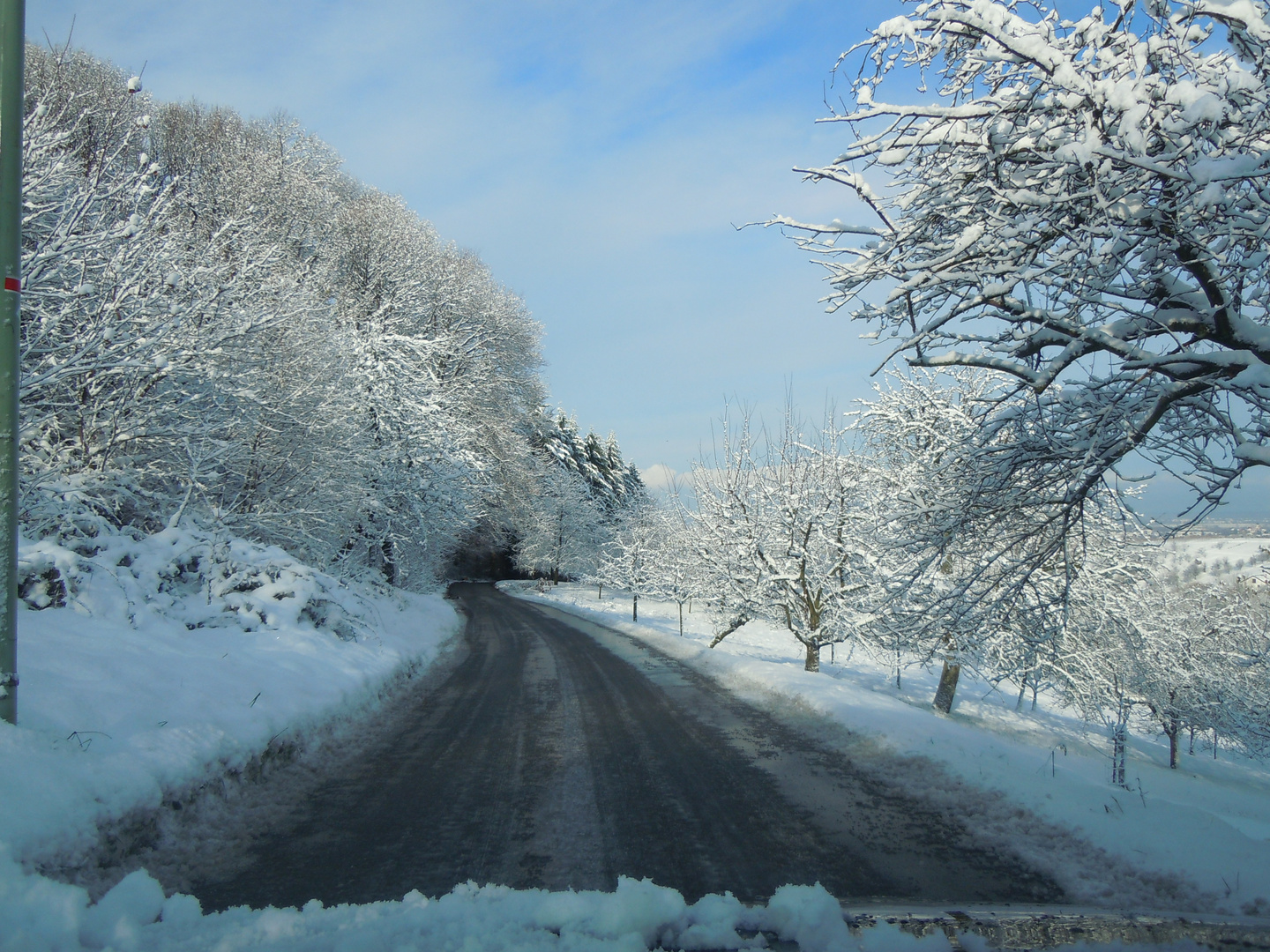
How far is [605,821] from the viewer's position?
5.25 m

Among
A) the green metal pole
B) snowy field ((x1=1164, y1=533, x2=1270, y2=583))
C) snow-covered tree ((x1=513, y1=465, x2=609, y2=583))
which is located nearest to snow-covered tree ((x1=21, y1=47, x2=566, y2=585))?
the green metal pole

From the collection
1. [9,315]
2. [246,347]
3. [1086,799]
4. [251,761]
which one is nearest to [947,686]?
[1086,799]

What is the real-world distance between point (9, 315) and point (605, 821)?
5346mm

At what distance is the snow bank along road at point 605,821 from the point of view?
4176 mm

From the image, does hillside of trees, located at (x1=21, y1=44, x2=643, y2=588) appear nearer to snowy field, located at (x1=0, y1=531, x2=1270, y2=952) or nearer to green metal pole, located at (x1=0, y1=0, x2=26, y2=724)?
snowy field, located at (x1=0, y1=531, x2=1270, y2=952)

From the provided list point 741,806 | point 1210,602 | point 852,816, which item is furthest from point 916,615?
point 1210,602

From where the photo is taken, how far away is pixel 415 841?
4750 mm

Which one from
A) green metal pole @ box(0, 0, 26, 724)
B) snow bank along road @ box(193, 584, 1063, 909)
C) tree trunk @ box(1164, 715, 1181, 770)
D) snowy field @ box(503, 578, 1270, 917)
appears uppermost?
green metal pole @ box(0, 0, 26, 724)

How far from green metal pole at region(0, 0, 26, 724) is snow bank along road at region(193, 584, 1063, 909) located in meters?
2.02

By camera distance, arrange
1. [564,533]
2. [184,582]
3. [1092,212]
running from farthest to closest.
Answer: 1. [564,533]
2. [184,582]
3. [1092,212]

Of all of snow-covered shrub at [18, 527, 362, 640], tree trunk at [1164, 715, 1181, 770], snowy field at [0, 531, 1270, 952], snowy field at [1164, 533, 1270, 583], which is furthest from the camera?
tree trunk at [1164, 715, 1181, 770]

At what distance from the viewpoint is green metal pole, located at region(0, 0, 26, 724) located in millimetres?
4184

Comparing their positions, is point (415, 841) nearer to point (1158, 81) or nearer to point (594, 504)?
point (1158, 81)

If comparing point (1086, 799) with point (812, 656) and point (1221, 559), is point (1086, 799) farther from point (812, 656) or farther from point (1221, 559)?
point (1221, 559)
